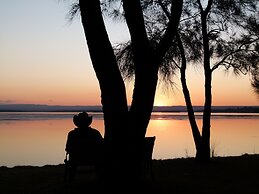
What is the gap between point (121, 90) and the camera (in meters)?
7.06

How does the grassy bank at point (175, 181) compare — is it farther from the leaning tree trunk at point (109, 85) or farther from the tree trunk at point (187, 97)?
the tree trunk at point (187, 97)

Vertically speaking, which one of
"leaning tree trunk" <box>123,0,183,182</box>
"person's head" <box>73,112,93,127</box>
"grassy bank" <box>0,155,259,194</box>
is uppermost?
"leaning tree trunk" <box>123,0,183,182</box>

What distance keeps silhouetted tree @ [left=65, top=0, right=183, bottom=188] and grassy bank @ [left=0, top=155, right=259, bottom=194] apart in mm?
487

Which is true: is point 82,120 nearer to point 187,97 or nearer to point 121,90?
point 121,90

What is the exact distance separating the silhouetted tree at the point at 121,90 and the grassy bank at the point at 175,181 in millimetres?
487

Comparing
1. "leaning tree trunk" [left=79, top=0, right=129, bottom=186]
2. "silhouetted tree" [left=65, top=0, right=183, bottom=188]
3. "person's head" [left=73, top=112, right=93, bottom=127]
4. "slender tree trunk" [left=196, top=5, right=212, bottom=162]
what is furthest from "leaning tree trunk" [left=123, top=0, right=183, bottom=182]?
"slender tree trunk" [left=196, top=5, right=212, bottom=162]

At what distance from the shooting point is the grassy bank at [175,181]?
7.37 meters

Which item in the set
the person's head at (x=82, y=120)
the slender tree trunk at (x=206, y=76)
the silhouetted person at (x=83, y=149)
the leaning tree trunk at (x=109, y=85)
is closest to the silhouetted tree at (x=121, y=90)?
the leaning tree trunk at (x=109, y=85)

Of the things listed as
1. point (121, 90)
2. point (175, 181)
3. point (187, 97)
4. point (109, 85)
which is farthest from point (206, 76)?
point (109, 85)

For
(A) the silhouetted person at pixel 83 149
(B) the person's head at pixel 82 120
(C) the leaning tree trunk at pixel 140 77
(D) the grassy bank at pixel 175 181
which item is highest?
(C) the leaning tree trunk at pixel 140 77

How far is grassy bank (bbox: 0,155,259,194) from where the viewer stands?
7367 millimetres

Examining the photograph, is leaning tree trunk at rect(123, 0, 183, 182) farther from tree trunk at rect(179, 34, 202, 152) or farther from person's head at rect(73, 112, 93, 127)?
tree trunk at rect(179, 34, 202, 152)

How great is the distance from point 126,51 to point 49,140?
1662 cm

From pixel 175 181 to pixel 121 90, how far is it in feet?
7.52
